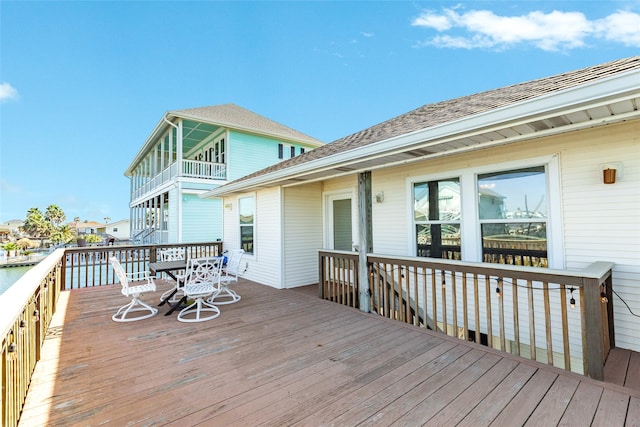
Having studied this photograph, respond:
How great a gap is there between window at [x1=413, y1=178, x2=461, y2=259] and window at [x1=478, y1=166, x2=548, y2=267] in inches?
14.8

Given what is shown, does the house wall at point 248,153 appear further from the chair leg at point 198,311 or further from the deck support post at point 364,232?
the deck support post at point 364,232

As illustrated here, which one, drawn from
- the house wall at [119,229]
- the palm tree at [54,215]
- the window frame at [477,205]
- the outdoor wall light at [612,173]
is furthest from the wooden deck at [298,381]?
the house wall at [119,229]

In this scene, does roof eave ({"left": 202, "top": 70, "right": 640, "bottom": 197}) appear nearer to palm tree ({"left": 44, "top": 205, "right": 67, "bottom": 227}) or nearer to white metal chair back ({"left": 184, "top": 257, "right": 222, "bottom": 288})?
white metal chair back ({"left": 184, "top": 257, "right": 222, "bottom": 288})

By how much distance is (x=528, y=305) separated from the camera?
129 inches

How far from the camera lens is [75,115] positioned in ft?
125

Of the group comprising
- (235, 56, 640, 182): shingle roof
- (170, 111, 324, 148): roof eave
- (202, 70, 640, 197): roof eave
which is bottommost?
(202, 70, 640, 197): roof eave

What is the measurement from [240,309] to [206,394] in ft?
8.37

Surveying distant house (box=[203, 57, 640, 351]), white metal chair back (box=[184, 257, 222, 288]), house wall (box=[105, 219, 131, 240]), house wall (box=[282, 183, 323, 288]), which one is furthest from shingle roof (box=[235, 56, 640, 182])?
house wall (box=[105, 219, 131, 240])

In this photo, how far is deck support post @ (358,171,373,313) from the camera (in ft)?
15.3

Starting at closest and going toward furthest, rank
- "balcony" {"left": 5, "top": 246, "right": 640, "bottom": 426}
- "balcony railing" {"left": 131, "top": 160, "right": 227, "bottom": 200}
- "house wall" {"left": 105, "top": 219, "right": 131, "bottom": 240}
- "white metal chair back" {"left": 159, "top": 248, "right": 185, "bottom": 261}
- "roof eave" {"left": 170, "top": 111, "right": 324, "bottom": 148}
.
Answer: "balcony" {"left": 5, "top": 246, "right": 640, "bottom": 426}, "white metal chair back" {"left": 159, "top": 248, "right": 185, "bottom": 261}, "roof eave" {"left": 170, "top": 111, "right": 324, "bottom": 148}, "balcony railing" {"left": 131, "top": 160, "right": 227, "bottom": 200}, "house wall" {"left": 105, "top": 219, "right": 131, "bottom": 240}

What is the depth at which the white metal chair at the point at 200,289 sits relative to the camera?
442cm

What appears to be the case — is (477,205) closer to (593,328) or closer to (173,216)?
(593,328)

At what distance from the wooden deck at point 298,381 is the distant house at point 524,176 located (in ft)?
5.11

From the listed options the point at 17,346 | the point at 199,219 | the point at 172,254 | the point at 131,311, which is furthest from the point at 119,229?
the point at 17,346
